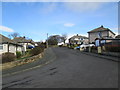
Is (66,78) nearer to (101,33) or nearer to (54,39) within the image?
(101,33)

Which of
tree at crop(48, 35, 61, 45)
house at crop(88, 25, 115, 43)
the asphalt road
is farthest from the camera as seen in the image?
tree at crop(48, 35, 61, 45)

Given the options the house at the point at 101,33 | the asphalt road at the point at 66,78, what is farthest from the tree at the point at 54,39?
the asphalt road at the point at 66,78

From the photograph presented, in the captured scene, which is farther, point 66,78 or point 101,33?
point 101,33

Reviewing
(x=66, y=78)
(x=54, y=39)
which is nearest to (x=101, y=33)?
(x=66, y=78)

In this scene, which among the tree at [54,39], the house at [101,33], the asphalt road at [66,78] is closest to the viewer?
the asphalt road at [66,78]

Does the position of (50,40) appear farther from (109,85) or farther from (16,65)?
(109,85)

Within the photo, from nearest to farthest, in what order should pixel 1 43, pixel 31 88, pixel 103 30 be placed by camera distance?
pixel 31 88, pixel 1 43, pixel 103 30

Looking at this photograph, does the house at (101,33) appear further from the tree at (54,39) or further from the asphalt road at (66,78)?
the tree at (54,39)

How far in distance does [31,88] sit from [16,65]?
6.82 m

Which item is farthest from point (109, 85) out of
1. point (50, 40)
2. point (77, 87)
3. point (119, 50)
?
point (50, 40)

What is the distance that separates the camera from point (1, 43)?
61.1 ft

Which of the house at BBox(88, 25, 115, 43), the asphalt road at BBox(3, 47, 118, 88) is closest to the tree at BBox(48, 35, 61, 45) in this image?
the house at BBox(88, 25, 115, 43)

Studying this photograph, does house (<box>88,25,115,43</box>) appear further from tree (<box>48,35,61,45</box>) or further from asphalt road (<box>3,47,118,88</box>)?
tree (<box>48,35,61,45</box>)

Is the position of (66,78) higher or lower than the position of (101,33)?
lower
